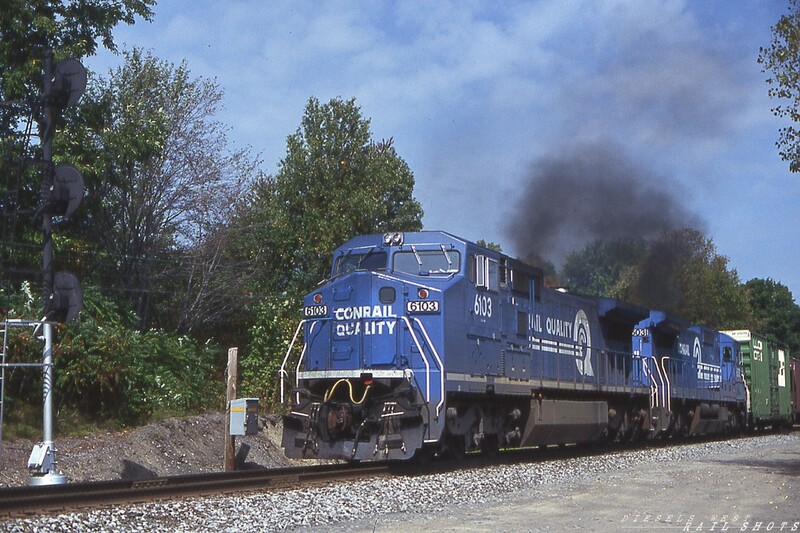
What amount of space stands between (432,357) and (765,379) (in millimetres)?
24508

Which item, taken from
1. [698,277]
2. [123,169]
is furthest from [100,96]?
[698,277]

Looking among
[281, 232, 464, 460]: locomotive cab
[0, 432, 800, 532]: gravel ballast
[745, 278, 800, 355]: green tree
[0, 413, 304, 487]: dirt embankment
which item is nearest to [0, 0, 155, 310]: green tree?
[0, 413, 304, 487]: dirt embankment

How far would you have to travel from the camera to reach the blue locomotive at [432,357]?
1529 cm

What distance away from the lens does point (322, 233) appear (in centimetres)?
3100

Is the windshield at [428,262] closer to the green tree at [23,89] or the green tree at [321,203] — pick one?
the green tree at [23,89]

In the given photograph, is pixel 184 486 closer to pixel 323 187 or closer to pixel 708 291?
pixel 323 187

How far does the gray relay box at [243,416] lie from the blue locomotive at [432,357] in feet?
2.83

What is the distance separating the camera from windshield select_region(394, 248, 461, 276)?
16391 mm

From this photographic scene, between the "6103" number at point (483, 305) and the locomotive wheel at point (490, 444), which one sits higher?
the "6103" number at point (483, 305)

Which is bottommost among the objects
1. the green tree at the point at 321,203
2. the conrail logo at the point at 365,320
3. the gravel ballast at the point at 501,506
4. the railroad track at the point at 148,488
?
the gravel ballast at the point at 501,506

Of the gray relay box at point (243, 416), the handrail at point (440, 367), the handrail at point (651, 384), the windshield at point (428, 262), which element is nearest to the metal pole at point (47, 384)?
the gray relay box at point (243, 416)

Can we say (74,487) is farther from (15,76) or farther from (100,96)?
(100,96)

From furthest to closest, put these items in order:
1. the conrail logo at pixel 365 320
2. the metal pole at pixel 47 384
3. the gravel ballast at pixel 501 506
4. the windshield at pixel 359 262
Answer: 1. the windshield at pixel 359 262
2. the conrail logo at pixel 365 320
3. the metal pole at pixel 47 384
4. the gravel ballast at pixel 501 506

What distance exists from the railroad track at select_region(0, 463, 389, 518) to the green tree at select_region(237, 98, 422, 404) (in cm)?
1624
